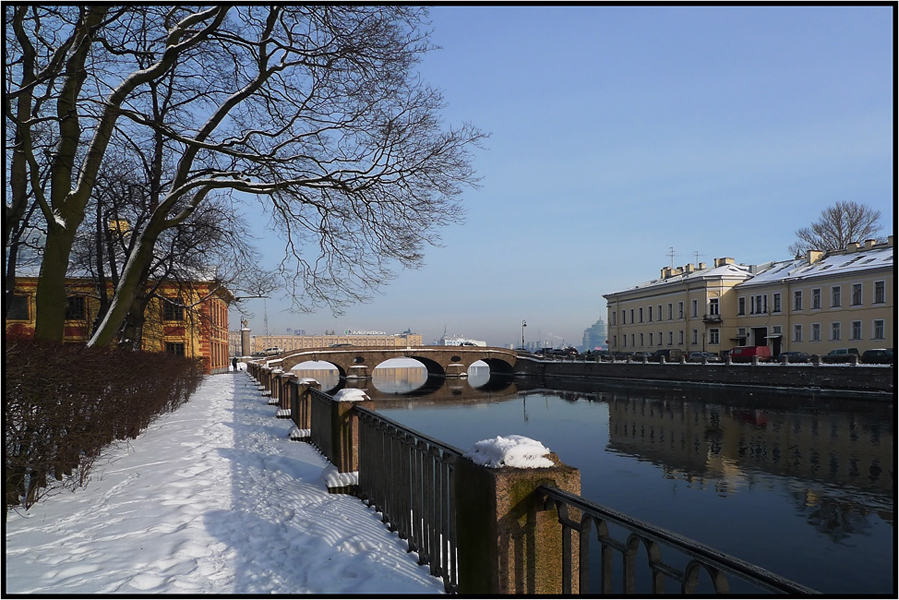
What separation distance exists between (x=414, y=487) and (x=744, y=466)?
50.4 ft

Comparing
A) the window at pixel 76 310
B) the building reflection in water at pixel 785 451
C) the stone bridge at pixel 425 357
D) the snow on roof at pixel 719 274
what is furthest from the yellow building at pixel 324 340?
the building reflection in water at pixel 785 451

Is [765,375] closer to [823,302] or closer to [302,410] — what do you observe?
[823,302]

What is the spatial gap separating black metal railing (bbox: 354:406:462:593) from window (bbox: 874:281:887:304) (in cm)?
4315

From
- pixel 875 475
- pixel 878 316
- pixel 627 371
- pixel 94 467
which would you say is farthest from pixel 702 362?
pixel 94 467

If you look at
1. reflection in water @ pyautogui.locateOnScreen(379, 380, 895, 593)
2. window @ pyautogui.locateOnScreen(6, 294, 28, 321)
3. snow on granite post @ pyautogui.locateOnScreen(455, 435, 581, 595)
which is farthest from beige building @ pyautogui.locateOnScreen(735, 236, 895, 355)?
window @ pyautogui.locateOnScreen(6, 294, 28, 321)

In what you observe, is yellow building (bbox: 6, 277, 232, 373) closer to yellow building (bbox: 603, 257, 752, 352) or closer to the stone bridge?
the stone bridge

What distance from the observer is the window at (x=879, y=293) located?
38.7 meters

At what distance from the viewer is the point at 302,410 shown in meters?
11.0

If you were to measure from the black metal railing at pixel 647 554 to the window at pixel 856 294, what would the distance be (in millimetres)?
46212

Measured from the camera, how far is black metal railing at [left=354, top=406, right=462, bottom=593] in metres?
4.18

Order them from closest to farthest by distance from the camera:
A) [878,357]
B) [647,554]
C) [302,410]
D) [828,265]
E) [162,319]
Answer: [647,554] → [302,410] → [162,319] → [878,357] → [828,265]

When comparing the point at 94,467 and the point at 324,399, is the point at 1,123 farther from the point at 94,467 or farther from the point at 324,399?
the point at 324,399

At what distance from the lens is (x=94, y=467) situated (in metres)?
7.37

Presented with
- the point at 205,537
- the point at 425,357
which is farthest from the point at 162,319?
the point at 425,357
